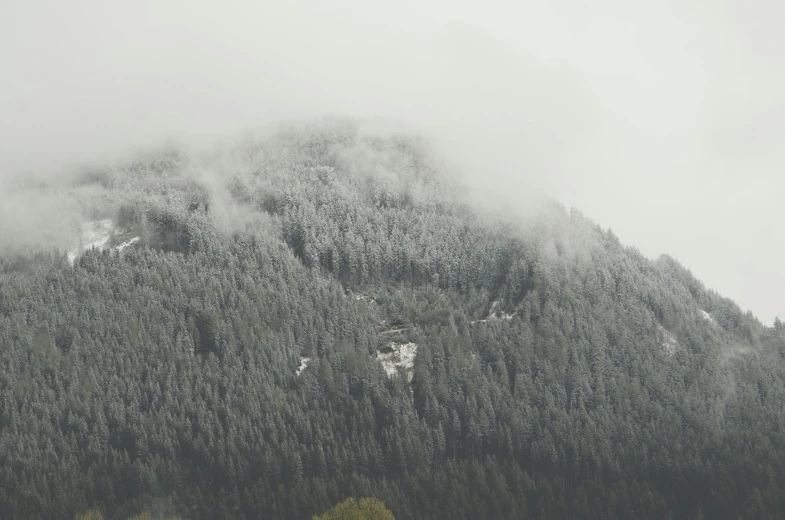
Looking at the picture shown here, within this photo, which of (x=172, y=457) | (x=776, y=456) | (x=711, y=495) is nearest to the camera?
(x=711, y=495)

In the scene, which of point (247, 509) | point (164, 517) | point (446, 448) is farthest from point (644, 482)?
point (164, 517)

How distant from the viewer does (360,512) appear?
14775cm

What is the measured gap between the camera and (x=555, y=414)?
197625 millimetres

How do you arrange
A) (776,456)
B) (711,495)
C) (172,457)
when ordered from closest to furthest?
1. (711,495)
2. (776,456)
3. (172,457)

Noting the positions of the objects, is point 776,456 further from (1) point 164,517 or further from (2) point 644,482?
(1) point 164,517

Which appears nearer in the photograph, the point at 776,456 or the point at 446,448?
the point at 776,456

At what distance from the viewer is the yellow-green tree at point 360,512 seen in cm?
14700

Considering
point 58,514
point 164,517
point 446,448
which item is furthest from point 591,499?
point 58,514

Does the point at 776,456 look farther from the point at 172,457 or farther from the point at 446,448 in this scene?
the point at 172,457

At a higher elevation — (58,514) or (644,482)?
(644,482)

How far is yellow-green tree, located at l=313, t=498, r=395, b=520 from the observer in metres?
147

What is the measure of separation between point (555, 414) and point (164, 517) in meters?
94.2

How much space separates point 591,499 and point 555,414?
95.3 ft

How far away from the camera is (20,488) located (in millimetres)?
183375
